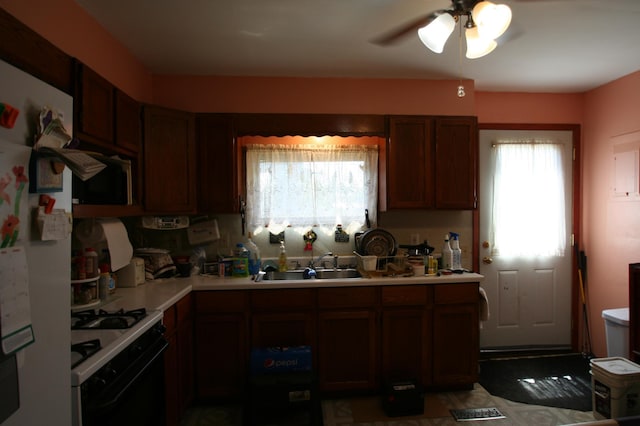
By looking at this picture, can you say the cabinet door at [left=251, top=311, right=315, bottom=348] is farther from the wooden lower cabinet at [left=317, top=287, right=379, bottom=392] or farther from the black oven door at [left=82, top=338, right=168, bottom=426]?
the black oven door at [left=82, top=338, right=168, bottom=426]

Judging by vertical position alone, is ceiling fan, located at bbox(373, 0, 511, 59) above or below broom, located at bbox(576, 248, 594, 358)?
A: above

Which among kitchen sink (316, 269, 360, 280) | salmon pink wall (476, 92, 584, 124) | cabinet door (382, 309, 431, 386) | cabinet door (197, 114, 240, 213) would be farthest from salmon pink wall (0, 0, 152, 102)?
salmon pink wall (476, 92, 584, 124)

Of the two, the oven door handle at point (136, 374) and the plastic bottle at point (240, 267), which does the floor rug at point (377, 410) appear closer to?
the plastic bottle at point (240, 267)

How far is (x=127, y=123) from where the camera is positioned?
2.05 meters

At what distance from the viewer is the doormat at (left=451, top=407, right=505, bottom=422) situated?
2.16m

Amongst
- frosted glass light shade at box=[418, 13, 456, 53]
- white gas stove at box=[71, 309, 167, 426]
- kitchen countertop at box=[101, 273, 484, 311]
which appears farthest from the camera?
kitchen countertop at box=[101, 273, 484, 311]

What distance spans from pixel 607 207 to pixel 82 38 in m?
4.18

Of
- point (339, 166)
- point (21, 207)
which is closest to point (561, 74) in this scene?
point (339, 166)

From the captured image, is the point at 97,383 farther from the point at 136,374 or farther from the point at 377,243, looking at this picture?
the point at 377,243

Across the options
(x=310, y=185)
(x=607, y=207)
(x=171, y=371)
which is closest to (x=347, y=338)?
(x=171, y=371)

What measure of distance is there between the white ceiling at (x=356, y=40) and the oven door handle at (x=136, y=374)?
1831 millimetres

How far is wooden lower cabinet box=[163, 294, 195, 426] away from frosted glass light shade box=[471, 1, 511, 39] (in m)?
2.15

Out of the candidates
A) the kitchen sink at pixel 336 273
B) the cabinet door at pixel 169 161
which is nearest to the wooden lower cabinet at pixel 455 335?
the kitchen sink at pixel 336 273

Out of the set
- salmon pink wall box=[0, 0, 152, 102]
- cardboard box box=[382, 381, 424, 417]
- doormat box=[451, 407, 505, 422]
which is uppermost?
salmon pink wall box=[0, 0, 152, 102]
